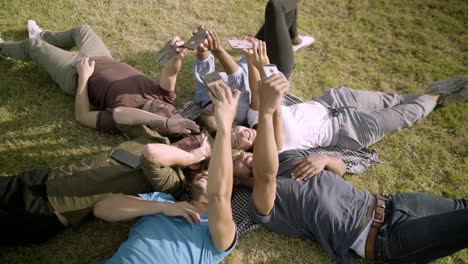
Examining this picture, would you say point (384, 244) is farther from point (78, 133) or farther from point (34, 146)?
point (34, 146)

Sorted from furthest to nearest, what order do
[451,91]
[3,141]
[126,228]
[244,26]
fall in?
1. [244,26]
2. [451,91]
3. [3,141]
4. [126,228]

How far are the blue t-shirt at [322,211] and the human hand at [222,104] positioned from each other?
93cm

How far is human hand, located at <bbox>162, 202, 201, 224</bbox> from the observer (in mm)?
2381

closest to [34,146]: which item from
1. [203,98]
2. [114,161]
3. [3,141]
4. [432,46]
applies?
[3,141]

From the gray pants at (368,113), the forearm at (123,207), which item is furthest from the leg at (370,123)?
the forearm at (123,207)

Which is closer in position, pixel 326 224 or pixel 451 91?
pixel 326 224

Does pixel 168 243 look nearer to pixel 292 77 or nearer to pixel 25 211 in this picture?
pixel 25 211

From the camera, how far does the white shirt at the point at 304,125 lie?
3.16m

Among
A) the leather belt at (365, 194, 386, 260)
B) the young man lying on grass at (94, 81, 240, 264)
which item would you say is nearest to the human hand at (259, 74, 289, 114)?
the young man lying on grass at (94, 81, 240, 264)

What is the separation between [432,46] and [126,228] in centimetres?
440

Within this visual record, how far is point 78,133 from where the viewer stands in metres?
3.31

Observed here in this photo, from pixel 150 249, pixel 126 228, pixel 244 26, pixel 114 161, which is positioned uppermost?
pixel 244 26

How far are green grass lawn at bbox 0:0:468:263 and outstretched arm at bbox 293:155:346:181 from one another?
0.48m

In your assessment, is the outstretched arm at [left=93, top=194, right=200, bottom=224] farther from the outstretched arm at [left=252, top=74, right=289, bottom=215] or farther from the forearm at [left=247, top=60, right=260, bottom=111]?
the forearm at [left=247, top=60, right=260, bottom=111]
